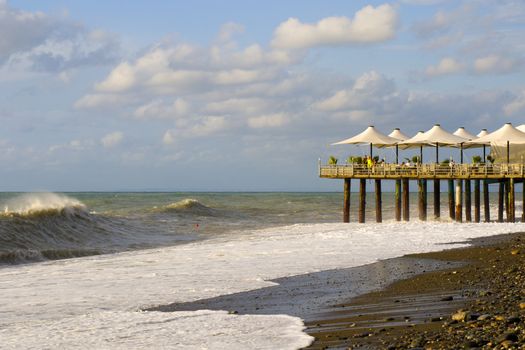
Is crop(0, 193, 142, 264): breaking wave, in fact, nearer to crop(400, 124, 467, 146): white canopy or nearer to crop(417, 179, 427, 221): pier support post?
crop(417, 179, 427, 221): pier support post

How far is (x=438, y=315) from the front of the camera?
10133 mm

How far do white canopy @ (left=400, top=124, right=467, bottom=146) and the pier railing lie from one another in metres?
1.66

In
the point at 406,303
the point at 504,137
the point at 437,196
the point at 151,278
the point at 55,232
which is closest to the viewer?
the point at 406,303

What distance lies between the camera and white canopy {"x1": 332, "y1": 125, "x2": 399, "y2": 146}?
40656 millimetres

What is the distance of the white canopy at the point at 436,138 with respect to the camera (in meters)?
39.1

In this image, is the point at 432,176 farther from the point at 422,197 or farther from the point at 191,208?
the point at 191,208

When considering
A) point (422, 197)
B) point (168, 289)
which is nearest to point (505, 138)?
point (422, 197)

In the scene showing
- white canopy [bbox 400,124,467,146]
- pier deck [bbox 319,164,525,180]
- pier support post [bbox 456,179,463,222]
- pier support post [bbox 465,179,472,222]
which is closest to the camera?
pier deck [bbox 319,164,525,180]

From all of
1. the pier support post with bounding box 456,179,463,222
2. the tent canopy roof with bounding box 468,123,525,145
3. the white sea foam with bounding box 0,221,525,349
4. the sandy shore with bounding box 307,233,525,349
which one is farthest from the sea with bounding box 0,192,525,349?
the tent canopy roof with bounding box 468,123,525,145

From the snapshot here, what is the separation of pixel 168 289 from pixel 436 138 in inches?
1084

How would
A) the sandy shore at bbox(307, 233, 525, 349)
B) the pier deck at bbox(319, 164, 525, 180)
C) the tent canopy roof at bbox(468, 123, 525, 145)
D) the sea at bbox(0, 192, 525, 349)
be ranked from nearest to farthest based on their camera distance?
the sandy shore at bbox(307, 233, 525, 349), the sea at bbox(0, 192, 525, 349), the pier deck at bbox(319, 164, 525, 180), the tent canopy roof at bbox(468, 123, 525, 145)

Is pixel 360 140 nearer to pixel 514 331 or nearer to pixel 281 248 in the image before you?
pixel 281 248

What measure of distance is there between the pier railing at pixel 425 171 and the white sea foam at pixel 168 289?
10.1 m

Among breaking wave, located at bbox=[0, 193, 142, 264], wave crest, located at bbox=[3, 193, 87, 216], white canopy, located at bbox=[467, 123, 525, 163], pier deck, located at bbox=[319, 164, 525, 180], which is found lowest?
breaking wave, located at bbox=[0, 193, 142, 264]
